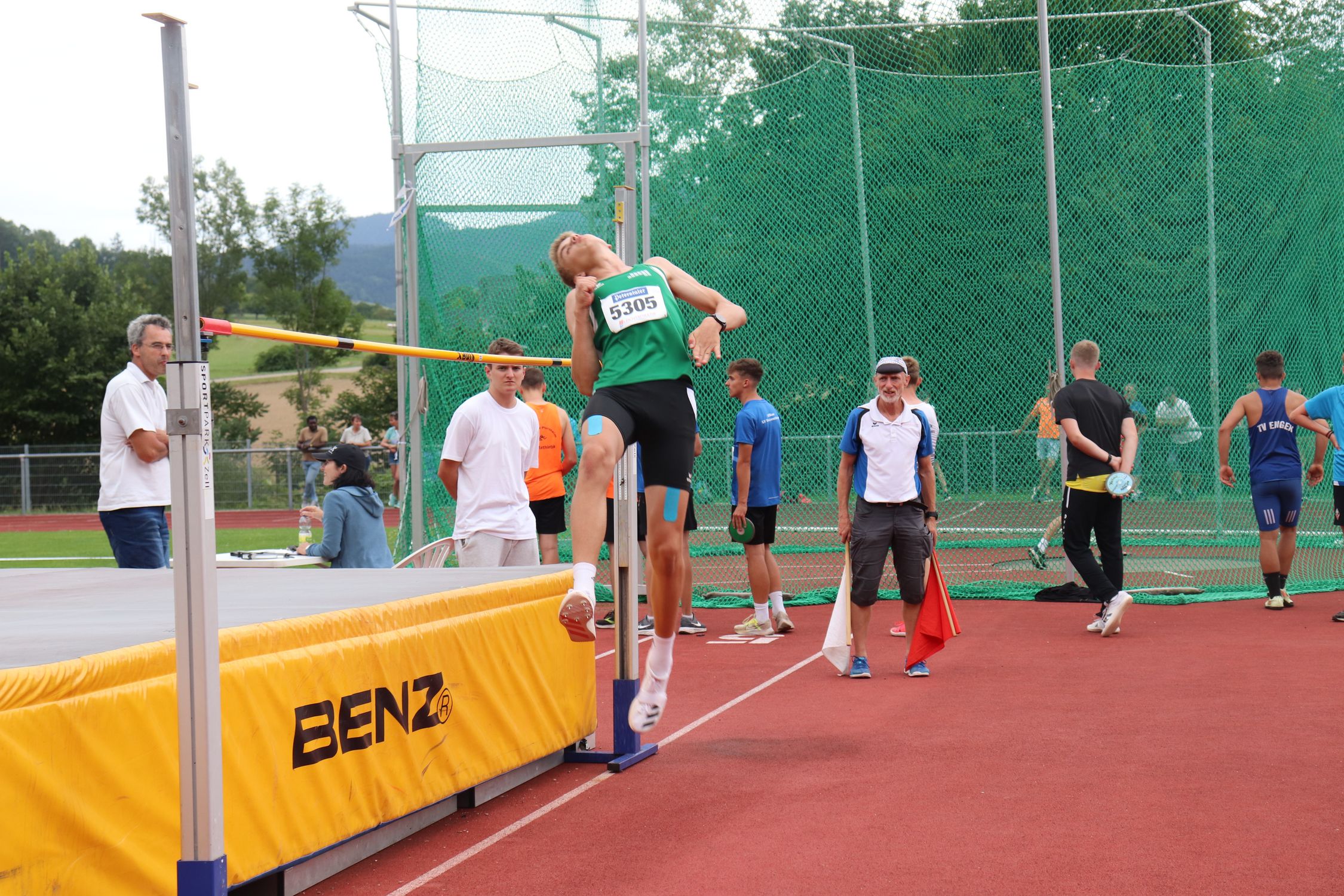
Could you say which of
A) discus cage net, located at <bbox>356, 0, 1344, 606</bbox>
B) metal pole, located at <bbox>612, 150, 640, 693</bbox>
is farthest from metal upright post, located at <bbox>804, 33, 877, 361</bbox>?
metal pole, located at <bbox>612, 150, 640, 693</bbox>

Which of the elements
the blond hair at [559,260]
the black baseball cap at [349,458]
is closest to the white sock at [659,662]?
the blond hair at [559,260]

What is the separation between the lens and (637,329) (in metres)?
4.84

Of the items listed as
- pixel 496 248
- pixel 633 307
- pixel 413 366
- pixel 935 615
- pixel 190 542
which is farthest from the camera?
pixel 496 248

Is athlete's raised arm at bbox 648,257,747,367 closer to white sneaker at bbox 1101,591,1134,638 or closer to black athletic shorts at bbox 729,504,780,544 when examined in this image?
black athletic shorts at bbox 729,504,780,544

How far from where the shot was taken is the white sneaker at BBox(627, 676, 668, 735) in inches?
204

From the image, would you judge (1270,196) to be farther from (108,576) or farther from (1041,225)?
(108,576)

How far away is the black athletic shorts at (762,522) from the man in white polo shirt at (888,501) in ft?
5.61

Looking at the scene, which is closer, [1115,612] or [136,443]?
[136,443]

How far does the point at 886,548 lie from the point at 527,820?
3666 millimetres

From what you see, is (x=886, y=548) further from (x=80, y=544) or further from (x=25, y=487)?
(x=25, y=487)

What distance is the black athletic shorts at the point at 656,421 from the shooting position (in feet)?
15.6

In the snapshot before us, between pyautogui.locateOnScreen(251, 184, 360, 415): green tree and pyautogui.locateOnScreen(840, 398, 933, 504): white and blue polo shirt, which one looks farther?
pyautogui.locateOnScreen(251, 184, 360, 415): green tree

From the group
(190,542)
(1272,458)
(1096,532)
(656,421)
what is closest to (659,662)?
(656,421)

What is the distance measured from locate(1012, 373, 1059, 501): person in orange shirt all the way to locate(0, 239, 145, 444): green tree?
31191 millimetres
